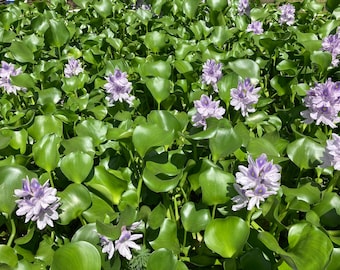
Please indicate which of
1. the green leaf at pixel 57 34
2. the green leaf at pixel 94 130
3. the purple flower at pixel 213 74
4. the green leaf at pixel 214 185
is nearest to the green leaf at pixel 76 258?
the green leaf at pixel 214 185

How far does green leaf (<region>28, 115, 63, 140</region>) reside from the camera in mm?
1774

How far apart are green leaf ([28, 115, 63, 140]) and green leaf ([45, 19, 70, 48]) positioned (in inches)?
40.5

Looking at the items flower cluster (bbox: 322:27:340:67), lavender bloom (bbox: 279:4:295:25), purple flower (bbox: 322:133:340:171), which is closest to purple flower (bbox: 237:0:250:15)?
lavender bloom (bbox: 279:4:295:25)

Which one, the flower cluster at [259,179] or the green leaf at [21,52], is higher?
the flower cluster at [259,179]

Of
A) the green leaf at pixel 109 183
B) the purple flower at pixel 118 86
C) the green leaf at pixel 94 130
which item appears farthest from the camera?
the purple flower at pixel 118 86

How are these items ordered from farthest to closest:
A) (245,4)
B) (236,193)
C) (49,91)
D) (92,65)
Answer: (245,4) → (92,65) → (49,91) → (236,193)

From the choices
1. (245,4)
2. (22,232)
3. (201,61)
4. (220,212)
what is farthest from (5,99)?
(245,4)

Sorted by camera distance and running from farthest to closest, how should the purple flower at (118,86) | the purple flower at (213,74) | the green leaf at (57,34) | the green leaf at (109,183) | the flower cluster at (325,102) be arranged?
the green leaf at (57,34), the purple flower at (213,74), the purple flower at (118,86), the flower cluster at (325,102), the green leaf at (109,183)

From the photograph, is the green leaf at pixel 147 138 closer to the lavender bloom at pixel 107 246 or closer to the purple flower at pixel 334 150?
the lavender bloom at pixel 107 246

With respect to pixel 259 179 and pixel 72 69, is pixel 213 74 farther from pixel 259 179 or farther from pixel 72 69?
pixel 259 179

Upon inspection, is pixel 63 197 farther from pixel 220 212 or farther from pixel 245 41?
pixel 245 41

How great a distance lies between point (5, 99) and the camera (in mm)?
2217

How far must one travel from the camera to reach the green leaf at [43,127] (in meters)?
1.77

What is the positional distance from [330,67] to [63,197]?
1510 mm
